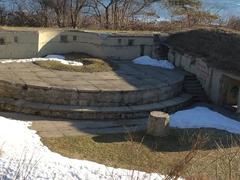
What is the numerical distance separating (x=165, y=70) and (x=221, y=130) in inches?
173

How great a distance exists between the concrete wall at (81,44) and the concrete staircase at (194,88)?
8.15 feet

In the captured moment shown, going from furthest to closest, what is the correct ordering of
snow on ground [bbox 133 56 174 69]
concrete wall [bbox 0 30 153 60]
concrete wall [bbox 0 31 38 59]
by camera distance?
snow on ground [bbox 133 56 174 69], concrete wall [bbox 0 30 153 60], concrete wall [bbox 0 31 38 59]

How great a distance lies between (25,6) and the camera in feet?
69.5

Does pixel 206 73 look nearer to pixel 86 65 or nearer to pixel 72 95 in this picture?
pixel 86 65

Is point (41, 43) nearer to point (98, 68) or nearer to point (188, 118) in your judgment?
point (98, 68)

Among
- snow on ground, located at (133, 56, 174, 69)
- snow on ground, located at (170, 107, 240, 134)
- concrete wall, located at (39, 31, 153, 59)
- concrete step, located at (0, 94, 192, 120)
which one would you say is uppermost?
concrete wall, located at (39, 31, 153, 59)

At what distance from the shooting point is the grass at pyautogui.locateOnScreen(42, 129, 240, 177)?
8359 mm

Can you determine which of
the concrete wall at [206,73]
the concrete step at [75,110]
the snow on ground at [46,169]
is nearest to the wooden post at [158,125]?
the concrete step at [75,110]

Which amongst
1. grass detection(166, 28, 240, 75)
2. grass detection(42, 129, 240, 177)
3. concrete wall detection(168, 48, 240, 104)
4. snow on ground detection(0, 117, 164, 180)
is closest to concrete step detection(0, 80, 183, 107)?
grass detection(42, 129, 240, 177)

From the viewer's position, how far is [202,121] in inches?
446

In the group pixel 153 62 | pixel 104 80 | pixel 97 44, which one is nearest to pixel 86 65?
pixel 104 80

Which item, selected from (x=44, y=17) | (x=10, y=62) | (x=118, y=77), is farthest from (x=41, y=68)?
(x=44, y=17)

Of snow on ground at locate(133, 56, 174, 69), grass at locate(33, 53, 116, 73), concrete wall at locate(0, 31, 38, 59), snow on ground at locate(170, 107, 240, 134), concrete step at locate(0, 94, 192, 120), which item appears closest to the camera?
snow on ground at locate(170, 107, 240, 134)

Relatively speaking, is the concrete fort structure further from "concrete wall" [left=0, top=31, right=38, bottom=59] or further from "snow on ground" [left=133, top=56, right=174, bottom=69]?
"snow on ground" [left=133, top=56, right=174, bottom=69]
